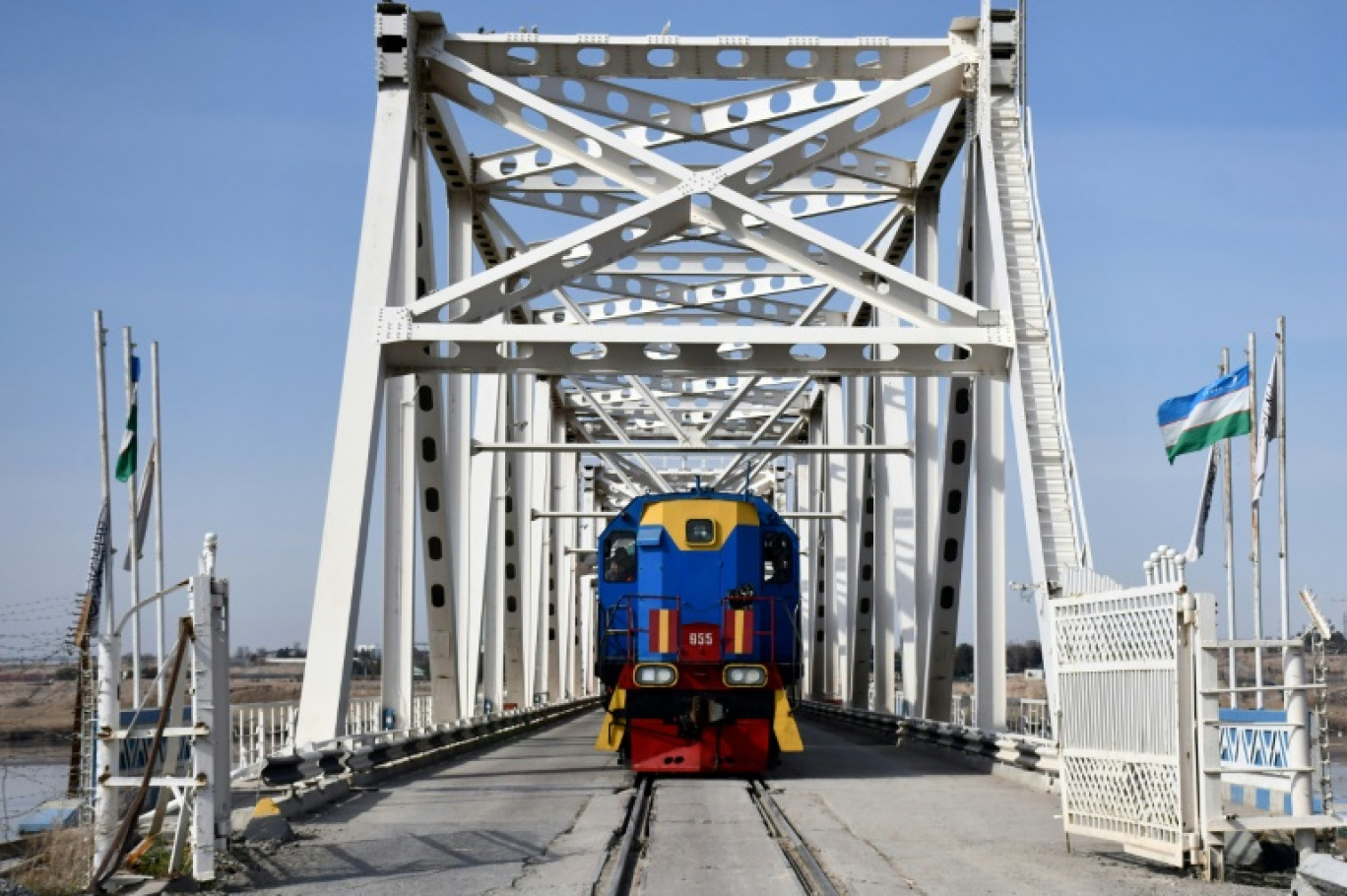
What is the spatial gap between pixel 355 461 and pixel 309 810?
500 centimetres

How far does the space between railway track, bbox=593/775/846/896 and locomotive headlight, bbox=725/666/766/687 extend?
153cm

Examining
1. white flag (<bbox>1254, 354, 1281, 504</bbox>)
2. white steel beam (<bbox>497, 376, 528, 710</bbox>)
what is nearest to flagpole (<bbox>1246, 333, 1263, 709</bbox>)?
white flag (<bbox>1254, 354, 1281, 504</bbox>)

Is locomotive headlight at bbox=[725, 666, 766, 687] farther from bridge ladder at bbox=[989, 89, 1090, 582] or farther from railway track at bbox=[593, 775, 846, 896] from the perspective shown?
bridge ladder at bbox=[989, 89, 1090, 582]

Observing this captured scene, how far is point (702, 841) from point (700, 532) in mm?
7723

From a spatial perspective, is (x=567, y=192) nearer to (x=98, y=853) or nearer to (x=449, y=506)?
(x=449, y=506)

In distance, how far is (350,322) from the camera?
19000 millimetres

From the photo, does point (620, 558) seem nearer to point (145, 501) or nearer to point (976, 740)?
point (976, 740)

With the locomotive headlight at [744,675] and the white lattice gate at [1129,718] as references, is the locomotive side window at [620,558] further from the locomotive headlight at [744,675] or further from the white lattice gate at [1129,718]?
the white lattice gate at [1129,718]

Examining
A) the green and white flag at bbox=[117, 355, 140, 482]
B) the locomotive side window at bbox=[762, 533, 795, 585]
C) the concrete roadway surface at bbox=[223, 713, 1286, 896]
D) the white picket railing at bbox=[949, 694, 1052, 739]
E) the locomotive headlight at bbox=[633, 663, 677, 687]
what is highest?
the green and white flag at bbox=[117, 355, 140, 482]

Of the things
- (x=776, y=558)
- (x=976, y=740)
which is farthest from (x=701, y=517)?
(x=976, y=740)

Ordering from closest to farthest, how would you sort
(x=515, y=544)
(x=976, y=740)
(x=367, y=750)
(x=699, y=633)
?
1. (x=367, y=750)
2. (x=699, y=633)
3. (x=976, y=740)
4. (x=515, y=544)

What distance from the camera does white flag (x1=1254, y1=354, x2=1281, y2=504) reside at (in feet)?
Result: 78.9

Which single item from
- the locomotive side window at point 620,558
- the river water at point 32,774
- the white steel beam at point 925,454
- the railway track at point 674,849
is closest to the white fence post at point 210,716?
the railway track at point 674,849

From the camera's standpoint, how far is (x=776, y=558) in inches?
794
